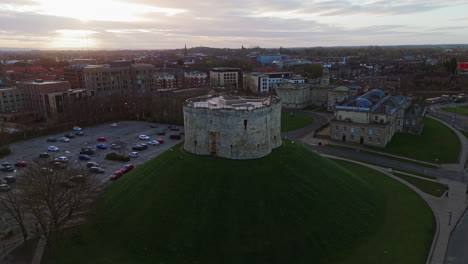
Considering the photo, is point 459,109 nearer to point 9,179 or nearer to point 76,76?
point 9,179

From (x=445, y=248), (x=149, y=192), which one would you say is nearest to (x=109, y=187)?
(x=149, y=192)

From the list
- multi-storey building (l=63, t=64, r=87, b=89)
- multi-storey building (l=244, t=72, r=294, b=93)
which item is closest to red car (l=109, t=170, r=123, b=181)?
multi-storey building (l=63, t=64, r=87, b=89)

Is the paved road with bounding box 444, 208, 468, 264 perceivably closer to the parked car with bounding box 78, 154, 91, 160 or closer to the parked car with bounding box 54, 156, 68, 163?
the parked car with bounding box 78, 154, 91, 160

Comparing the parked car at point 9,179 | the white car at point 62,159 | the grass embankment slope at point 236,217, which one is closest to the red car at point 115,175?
the grass embankment slope at point 236,217

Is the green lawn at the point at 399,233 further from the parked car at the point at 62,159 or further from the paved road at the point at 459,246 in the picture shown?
the parked car at the point at 62,159

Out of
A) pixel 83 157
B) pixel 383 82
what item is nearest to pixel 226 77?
pixel 383 82

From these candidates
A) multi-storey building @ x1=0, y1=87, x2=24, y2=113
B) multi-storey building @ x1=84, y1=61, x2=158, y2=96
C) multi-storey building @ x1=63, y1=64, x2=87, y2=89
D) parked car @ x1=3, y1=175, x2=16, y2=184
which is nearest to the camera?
parked car @ x1=3, y1=175, x2=16, y2=184
